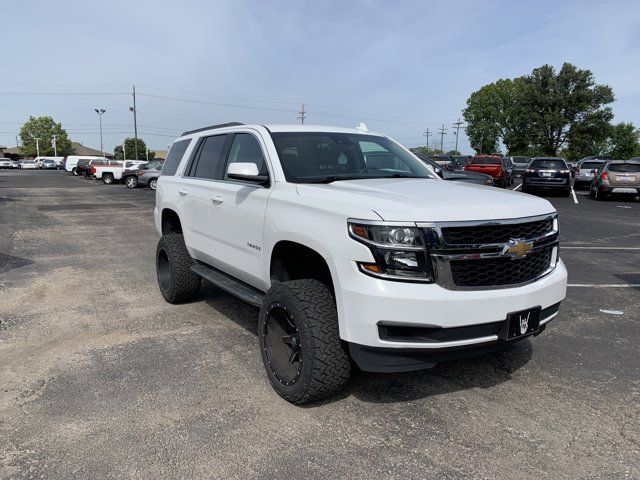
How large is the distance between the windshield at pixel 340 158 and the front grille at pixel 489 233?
1.23m

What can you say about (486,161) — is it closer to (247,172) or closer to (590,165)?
(590,165)

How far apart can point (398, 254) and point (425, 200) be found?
458 mm

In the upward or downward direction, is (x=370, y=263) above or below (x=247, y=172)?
below

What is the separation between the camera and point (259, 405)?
335 cm

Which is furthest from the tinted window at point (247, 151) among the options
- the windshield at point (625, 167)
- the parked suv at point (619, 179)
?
the windshield at point (625, 167)

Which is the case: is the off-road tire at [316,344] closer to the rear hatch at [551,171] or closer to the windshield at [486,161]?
the rear hatch at [551,171]

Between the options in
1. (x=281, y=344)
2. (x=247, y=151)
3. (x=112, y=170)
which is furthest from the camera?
(x=112, y=170)

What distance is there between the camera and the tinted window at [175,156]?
5773 millimetres

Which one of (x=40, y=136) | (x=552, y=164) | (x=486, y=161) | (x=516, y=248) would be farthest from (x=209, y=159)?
(x=40, y=136)

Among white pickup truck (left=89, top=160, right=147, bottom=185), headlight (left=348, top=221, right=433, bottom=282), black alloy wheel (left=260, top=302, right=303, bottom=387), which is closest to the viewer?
headlight (left=348, top=221, right=433, bottom=282)

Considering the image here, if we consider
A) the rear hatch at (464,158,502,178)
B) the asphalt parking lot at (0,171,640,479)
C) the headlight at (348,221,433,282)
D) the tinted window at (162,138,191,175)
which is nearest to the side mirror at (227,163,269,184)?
the headlight at (348,221,433,282)

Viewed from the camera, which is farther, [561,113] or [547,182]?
[561,113]

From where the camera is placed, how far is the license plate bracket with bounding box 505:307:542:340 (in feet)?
9.93

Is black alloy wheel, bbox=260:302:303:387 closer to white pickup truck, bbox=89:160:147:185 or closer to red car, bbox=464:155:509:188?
red car, bbox=464:155:509:188
